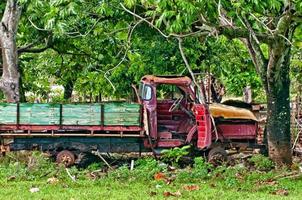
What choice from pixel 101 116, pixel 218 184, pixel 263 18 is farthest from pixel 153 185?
pixel 263 18

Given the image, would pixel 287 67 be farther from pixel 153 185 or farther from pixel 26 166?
pixel 26 166

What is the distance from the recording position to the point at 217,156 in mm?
10180

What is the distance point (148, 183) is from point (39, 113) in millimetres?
3032

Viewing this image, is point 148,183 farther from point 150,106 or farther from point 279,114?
point 279,114

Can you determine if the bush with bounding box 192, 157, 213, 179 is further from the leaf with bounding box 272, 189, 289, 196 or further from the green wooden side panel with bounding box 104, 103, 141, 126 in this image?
the green wooden side panel with bounding box 104, 103, 141, 126

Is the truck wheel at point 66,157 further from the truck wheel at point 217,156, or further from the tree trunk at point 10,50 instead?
the truck wheel at point 217,156

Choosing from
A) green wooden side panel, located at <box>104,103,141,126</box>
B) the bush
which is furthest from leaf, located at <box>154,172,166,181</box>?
green wooden side panel, located at <box>104,103,141,126</box>

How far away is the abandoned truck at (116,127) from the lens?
9.95 m

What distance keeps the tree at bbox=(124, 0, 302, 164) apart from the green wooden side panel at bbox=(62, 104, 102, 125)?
2.08 meters

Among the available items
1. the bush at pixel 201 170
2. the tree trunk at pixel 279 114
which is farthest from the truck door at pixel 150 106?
the tree trunk at pixel 279 114

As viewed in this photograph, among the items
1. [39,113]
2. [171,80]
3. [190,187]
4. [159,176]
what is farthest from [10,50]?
[190,187]

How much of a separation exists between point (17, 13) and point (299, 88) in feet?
22.2

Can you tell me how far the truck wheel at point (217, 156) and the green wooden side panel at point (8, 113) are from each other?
390 centimetres

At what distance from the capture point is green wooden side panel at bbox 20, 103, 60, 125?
995 centimetres
